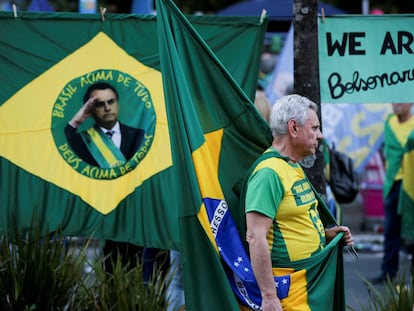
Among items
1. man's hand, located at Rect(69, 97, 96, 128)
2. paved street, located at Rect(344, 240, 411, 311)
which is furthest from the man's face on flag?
paved street, located at Rect(344, 240, 411, 311)

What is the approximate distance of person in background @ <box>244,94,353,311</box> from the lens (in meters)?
5.02

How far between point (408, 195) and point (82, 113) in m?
4.34

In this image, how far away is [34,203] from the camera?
23.9 ft

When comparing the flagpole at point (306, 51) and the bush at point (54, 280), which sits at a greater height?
the flagpole at point (306, 51)

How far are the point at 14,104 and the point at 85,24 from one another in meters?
0.76

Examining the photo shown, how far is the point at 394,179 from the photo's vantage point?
10.8 metres

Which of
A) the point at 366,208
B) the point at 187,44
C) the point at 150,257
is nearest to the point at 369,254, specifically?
the point at 366,208

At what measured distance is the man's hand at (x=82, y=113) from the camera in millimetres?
7293

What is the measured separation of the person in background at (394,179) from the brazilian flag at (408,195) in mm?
184

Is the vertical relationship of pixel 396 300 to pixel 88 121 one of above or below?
below

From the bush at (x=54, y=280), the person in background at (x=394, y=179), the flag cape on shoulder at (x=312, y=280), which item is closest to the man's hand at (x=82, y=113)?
the bush at (x=54, y=280)

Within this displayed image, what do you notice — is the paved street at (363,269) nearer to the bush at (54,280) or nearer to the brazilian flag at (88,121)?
the brazilian flag at (88,121)

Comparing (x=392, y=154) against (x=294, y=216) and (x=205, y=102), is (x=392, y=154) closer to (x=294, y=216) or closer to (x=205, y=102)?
(x=205, y=102)

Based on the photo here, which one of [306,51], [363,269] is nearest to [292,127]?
[306,51]
